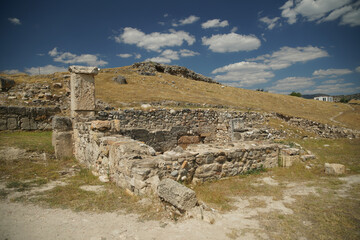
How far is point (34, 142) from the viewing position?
7613 mm

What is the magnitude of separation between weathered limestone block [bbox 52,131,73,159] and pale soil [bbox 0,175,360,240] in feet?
11.6

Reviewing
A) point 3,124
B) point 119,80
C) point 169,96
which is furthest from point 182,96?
point 3,124

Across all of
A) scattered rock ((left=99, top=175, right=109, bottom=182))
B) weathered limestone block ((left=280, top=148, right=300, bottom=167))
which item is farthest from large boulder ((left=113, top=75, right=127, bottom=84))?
weathered limestone block ((left=280, top=148, right=300, bottom=167))

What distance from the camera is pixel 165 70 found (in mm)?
34969

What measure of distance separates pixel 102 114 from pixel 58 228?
762cm

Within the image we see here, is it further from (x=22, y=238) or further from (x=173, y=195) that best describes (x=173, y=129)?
(x=22, y=238)

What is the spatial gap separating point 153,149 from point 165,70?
31.4m

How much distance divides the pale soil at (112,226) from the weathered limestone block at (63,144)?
3.54 meters

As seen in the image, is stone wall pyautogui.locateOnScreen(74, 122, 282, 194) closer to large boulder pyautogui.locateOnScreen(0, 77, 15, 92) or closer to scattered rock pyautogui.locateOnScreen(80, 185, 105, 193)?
scattered rock pyautogui.locateOnScreen(80, 185, 105, 193)

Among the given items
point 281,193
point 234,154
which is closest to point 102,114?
point 234,154

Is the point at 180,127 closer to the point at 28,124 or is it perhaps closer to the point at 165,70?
the point at 28,124

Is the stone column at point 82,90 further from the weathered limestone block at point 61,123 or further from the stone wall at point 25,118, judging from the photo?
the stone wall at point 25,118

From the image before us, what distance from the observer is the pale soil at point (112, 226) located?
8.91 feet

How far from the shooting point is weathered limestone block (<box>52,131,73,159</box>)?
697cm
